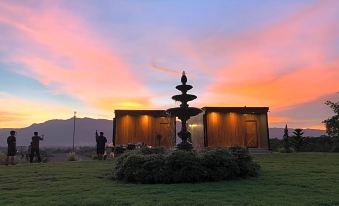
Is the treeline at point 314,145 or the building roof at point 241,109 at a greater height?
the building roof at point 241,109

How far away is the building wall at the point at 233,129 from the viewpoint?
94.9 feet

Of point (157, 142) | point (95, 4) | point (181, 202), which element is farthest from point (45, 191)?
point (157, 142)

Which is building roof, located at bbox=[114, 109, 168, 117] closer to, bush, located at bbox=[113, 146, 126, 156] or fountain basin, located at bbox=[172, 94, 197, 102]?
bush, located at bbox=[113, 146, 126, 156]

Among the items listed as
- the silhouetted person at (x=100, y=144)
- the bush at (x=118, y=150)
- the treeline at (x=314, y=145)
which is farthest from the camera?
the treeline at (x=314, y=145)

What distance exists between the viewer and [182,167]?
408 inches

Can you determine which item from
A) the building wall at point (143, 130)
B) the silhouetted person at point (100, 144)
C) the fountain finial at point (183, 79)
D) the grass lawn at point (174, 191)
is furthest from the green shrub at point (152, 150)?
the building wall at point (143, 130)

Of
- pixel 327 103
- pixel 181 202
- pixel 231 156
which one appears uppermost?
pixel 327 103

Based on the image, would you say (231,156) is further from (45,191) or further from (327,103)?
(327,103)

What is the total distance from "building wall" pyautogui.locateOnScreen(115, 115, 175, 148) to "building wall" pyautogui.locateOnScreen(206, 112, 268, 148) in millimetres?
3169

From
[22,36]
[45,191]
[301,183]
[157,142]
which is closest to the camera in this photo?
[45,191]

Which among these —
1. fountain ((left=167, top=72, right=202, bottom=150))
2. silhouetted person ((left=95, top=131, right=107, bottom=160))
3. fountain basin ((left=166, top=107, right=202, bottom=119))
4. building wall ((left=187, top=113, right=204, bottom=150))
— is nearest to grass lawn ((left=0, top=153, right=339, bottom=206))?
fountain ((left=167, top=72, right=202, bottom=150))

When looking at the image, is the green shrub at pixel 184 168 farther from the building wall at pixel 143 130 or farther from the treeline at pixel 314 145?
the treeline at pixel 314 145

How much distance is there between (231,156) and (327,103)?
29.9 metres

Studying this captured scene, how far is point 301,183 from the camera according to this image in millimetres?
9844
